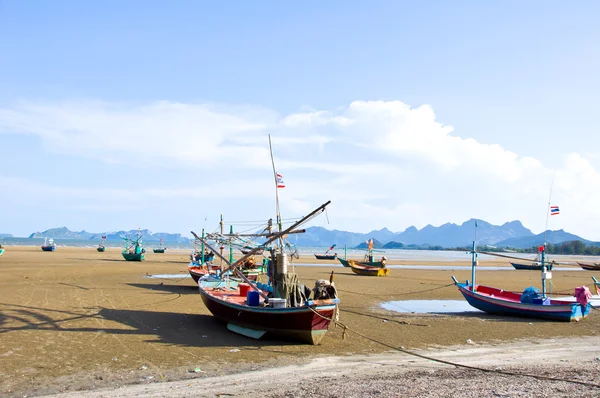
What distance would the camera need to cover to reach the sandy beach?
973cm

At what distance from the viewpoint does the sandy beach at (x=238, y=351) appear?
31.9ft

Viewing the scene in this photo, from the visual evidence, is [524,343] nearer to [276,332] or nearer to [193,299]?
[276,332]

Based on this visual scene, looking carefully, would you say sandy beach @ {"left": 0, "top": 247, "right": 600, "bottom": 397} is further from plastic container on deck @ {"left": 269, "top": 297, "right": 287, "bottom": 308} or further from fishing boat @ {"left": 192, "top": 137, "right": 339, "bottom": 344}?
plastic container on deck @ {"left": 269, "top": 297, "right": 287, "bottom": 308}

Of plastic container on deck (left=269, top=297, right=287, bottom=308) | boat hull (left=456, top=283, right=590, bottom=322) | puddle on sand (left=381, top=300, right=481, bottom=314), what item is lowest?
puddle on sand (left=381, top=300, right=481, bottom=314)

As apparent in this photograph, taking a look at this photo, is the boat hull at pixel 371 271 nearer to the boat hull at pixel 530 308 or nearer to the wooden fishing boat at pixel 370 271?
the wooden fishing boat at pixel 370 271

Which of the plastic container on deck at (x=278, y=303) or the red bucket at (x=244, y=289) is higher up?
the plastic container on deck at (x=278, y=303)

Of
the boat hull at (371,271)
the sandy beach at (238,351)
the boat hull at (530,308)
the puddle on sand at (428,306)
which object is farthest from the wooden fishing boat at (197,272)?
the boat hull at (371,271)

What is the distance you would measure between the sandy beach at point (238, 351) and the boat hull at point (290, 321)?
37cm

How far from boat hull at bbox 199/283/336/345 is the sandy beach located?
37 centimetres

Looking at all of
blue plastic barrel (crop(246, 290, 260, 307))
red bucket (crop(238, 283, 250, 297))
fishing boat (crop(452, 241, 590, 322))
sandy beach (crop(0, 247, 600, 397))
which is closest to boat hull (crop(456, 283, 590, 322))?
fishing boat (crop(452, 241, 590, 322))

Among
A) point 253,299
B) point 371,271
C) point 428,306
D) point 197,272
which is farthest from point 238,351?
point 371,271

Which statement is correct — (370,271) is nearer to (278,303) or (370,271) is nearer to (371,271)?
(371,271)

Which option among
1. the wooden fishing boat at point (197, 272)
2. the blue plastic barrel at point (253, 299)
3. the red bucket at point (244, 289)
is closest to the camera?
the blue plastic barrel at point (253, 299)

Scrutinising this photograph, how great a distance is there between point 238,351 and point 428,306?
43.3 ft
